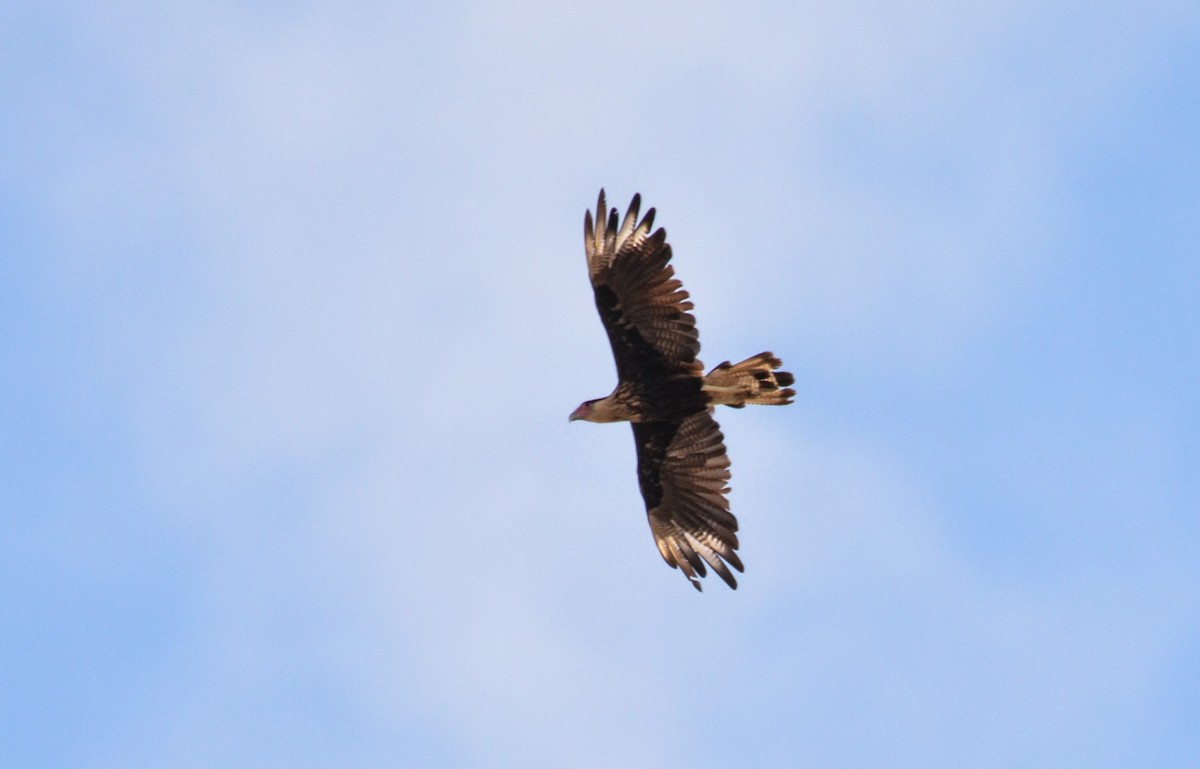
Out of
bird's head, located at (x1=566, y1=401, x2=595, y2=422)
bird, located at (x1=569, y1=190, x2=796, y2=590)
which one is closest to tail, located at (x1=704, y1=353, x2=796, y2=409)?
bird, located at (x1=569, y1=190, x2=796, y2=590)

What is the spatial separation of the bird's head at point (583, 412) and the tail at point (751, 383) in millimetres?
1185

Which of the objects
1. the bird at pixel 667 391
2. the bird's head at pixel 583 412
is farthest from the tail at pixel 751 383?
the bird's head at pixel 583 412

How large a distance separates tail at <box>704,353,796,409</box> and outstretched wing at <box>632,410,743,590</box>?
34 cm

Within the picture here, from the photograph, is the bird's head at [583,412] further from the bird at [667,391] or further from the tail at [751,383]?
the tail at [751,383]

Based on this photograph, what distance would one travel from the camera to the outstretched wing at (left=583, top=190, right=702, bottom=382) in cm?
1619

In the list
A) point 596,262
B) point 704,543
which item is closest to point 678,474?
point 704,543

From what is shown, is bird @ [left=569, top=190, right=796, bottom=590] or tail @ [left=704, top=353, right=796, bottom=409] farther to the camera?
tail @ [left=704, top=353, right=796, bottom=409]

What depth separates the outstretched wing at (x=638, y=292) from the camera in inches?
637

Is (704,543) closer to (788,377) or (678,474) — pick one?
(678,474)

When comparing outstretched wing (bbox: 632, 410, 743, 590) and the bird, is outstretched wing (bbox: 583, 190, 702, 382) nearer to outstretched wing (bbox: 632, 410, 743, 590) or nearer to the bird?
the bird

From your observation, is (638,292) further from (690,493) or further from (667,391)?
(690,493)

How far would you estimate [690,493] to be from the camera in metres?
17.4

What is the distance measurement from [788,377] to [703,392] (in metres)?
0.88

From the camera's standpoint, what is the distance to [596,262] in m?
16.4
